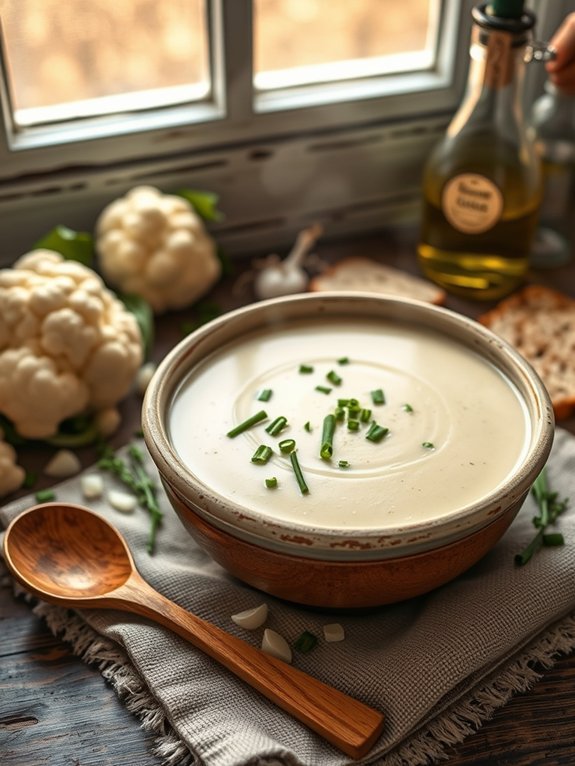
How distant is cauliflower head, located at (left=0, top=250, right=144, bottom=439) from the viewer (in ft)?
4.08

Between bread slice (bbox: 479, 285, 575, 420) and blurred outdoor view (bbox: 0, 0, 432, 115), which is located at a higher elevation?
blurred outdoor view (bbox: 0, 0, 432, 115)

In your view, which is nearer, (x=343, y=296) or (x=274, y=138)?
(x=343, y=296)

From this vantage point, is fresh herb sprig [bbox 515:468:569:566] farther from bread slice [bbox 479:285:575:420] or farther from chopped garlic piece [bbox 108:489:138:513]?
chopped garlic piece [bbox 108:489:138:513]

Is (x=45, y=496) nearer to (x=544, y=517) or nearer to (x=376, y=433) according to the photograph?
(x=376, y=433)

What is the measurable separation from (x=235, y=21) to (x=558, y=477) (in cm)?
82

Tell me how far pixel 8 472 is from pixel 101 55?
0.66 m

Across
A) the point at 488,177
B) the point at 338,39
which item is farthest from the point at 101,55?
the point at 488,177

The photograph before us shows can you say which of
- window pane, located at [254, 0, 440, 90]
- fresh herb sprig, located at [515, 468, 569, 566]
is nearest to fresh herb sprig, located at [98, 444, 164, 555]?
fresh herb sprig, located at [515, 468, 569, 566]

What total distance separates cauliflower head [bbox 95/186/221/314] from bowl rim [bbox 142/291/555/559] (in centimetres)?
31

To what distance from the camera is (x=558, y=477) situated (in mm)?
1247

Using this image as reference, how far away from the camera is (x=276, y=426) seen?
1.08 m

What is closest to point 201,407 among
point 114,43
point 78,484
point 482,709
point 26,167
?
point 78,484

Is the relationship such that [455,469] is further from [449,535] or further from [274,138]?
[274,138]

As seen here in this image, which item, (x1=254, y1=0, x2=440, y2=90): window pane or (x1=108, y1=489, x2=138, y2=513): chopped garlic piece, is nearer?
(x1=108, y1=489, x2=138, y2=513): chopped garlic piece
